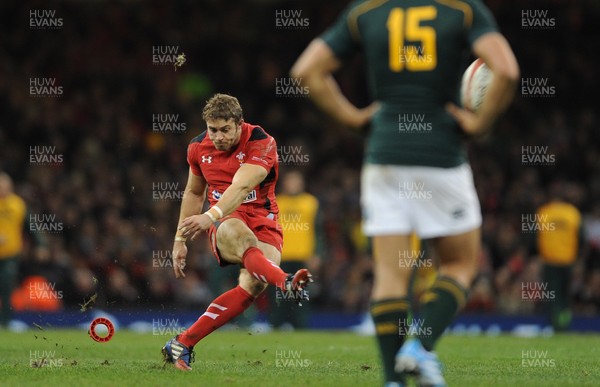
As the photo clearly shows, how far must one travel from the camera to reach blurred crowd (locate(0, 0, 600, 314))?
19.9m

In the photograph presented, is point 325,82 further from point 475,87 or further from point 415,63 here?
point 475,87

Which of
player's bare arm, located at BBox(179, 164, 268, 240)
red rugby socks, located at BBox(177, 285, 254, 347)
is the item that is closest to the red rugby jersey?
Answer: player's bare arm, located at BBox(179, 164, 268, 240)

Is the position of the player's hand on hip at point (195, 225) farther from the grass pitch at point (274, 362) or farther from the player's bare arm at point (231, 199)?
the grass pitch at point (274, 362)

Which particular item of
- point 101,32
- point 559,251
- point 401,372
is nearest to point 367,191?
point 401,372

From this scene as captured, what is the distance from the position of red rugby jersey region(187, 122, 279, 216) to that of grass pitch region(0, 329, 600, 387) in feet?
4.68

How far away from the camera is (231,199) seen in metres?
8.40

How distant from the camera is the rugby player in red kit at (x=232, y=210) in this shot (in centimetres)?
845

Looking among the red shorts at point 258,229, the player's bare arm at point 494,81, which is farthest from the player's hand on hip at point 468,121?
the red shorts at point 258,229

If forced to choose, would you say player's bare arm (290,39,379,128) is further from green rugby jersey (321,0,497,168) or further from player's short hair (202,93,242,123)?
player's short hair (202,93,242,123)

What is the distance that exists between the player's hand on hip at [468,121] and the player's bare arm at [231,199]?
8.82 feet

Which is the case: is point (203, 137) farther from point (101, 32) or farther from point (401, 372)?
point (101, 32)

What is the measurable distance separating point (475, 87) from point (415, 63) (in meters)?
0.65

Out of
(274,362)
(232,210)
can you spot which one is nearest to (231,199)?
(232,210)

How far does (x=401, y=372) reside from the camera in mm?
5605
